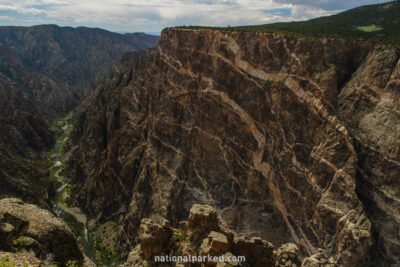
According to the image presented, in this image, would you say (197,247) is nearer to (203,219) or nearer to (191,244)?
(191,244)

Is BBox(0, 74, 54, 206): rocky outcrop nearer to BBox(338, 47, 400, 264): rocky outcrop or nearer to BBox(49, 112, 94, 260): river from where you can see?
BBox(49, 112, 94, 260): river

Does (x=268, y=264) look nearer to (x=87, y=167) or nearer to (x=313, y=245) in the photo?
(x=313, y=245)

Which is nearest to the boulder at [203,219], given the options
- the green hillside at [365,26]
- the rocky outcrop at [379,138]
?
the rocky outcrop at [379,138]

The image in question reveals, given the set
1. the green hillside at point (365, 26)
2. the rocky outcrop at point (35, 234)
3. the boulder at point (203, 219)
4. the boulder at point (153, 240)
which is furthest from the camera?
the green hillside at point (365, 26)

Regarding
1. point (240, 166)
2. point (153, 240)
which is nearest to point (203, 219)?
point (153, 240)

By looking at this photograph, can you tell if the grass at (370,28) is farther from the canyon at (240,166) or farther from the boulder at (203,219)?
the boulder at (203,219)

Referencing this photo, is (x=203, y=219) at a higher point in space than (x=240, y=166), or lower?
higher

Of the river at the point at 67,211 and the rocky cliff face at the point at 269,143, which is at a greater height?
the rocky cliff face at the point at 269,143
